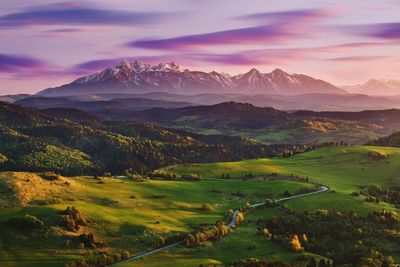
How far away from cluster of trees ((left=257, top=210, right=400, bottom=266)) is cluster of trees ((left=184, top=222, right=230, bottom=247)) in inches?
450

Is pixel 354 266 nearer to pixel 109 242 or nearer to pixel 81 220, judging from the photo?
pixel 109 242

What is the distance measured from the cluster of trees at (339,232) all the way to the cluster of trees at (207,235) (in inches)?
450

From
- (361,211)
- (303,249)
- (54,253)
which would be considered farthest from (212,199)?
(54,253)

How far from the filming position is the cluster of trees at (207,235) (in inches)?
4469

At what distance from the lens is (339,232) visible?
13838 cm

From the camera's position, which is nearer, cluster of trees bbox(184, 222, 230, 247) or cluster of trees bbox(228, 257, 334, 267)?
cluster of trees bbox(228, 257, 334, 267)

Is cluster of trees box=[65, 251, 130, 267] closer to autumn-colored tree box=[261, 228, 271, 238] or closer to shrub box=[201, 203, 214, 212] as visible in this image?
autumn-colored tree box=[261, 228, 271, 238]

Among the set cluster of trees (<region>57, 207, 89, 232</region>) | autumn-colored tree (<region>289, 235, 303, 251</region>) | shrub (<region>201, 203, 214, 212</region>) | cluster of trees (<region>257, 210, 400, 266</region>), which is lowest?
cluster of trees (<region>257, 210, 400, 266</region>)

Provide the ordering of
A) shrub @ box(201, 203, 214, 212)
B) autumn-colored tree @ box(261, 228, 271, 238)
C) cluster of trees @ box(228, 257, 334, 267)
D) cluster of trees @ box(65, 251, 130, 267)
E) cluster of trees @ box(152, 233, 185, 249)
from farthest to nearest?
1. shrub @ box(201, 203, 214, 212)
2. autumn-colored tree @ box(261, 228, 271, 238)
3. cluster of trees @ box(152, 233, 185, 249)
4. cluster of trees @ box(228, 257, 334, 267)
5. cluster of trees @ box(65, 251, 130, 267)

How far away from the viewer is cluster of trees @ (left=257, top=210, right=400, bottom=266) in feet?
392

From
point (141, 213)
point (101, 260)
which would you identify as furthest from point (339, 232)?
point (101, 260)

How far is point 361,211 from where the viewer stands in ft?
522

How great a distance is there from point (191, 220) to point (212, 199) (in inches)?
Answer: 1530

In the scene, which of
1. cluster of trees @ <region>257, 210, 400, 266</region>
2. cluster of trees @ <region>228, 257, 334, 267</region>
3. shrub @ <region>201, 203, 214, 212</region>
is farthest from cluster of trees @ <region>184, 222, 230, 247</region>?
shrub @ <region>201, 203, 214, 212</region>
